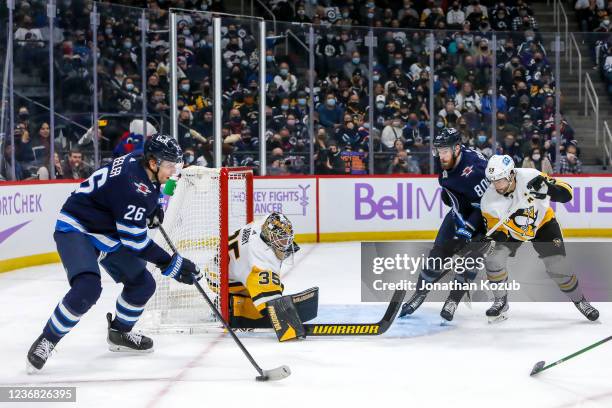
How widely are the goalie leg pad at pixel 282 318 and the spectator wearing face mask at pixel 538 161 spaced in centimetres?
657

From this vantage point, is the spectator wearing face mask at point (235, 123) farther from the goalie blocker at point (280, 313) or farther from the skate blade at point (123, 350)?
the skate blade at point (123, 350)

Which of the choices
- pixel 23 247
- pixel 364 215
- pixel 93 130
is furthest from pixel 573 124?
pixel 23 247

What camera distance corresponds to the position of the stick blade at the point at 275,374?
418cm

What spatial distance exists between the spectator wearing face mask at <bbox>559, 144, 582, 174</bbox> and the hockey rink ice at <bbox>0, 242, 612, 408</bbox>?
197 inches

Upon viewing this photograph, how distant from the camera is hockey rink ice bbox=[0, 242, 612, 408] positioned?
395 cm

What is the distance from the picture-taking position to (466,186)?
562cm

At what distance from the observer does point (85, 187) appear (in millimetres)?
4566

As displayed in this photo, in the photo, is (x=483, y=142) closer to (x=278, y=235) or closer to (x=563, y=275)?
(x=563, y=275)

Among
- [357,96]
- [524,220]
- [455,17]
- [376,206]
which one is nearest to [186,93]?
[357,96]

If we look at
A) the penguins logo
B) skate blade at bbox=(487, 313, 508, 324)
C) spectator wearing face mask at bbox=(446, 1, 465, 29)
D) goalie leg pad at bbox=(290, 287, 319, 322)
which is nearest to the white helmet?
the penguins logo

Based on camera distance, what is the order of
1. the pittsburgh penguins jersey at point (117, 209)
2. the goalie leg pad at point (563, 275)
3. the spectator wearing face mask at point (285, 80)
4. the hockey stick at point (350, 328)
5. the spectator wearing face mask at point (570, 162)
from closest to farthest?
the pittsburgh penguins jersey at point (117, 209), the hockey stick at point (350, 328), the goalie leg pad at point (563, 275), the spectator wearing face mask at point (285, 80), the spectator wearing face mask at point (570, 162)

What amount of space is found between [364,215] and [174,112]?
281cm

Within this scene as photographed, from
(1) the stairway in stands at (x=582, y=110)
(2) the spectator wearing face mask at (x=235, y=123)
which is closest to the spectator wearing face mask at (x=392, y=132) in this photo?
(2) the spectator wearing face mask at (x=235, y=123)

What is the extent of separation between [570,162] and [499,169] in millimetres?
6150
